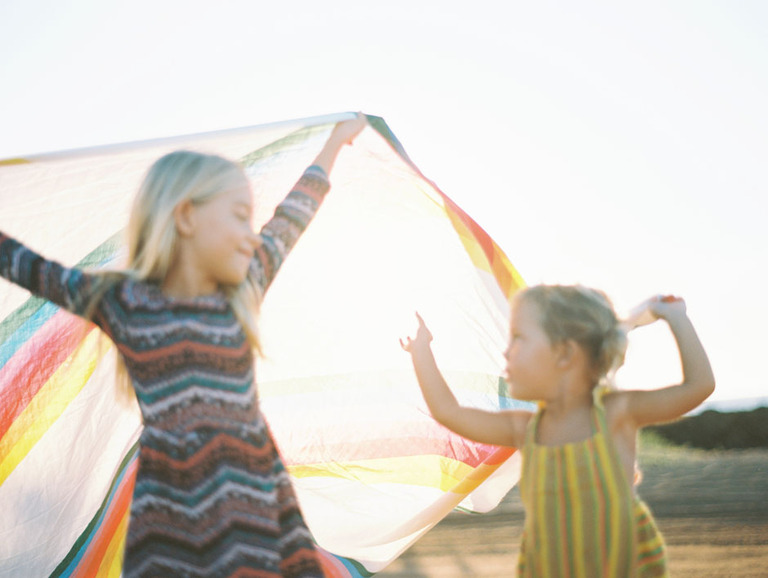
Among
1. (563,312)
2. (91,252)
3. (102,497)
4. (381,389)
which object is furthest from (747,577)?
(91,252)

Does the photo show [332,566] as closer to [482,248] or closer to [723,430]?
[482,248]

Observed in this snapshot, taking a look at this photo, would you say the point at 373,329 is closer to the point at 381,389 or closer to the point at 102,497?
the point at 381,389

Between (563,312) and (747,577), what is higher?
(563,312)

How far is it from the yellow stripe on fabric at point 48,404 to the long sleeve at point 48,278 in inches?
26.5

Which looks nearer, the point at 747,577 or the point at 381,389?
the point at 381,389

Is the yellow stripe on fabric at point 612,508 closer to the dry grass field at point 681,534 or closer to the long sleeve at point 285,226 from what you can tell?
the long sleeve at point 285,226

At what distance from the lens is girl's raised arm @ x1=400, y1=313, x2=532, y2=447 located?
1.97 m

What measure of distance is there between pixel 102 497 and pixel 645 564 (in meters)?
1.51

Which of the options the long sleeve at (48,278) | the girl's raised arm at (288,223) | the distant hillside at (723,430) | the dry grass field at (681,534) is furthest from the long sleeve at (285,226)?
the distant hillside at (723,430)

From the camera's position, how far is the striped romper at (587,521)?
1716 millimetres

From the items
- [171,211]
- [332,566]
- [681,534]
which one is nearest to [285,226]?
[171,211]

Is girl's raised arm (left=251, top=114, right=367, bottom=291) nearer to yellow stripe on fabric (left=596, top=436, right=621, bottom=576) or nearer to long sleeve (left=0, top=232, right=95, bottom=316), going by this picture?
long sleeve (left=0, top=232, right=95, bottom=316)

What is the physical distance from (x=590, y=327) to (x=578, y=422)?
0.72ft

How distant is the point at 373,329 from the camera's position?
258 centimetres
